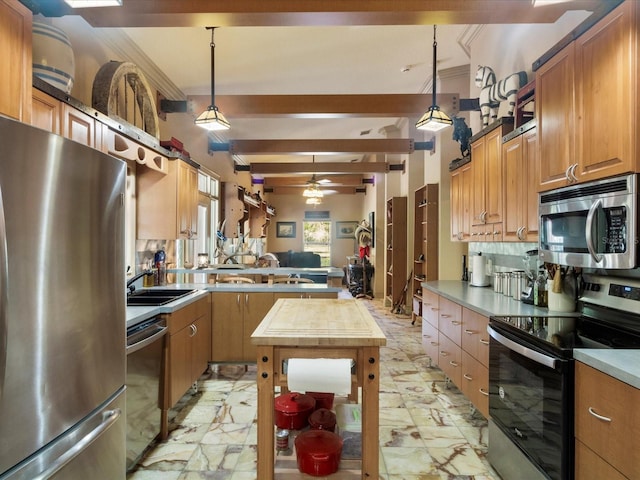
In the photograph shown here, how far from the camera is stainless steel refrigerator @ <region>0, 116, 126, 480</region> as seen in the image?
936mm

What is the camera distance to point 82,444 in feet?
3.88

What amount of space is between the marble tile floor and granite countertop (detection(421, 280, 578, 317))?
0.85 meters

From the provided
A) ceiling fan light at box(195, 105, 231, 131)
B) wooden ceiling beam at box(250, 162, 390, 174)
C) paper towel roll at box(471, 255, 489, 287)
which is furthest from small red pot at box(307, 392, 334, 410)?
wooden ceiling beam at box(250, 162, 390, 174)

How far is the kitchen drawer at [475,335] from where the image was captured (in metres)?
2.26

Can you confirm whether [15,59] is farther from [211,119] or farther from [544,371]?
[544,371]

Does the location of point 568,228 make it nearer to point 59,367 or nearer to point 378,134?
point 59,367

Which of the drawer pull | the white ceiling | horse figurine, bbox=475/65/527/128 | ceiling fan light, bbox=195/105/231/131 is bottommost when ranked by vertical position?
the drawer pull

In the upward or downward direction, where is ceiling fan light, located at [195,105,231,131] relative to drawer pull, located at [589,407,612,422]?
upward

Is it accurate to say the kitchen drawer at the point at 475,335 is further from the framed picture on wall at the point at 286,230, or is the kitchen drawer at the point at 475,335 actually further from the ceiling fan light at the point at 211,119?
the framed picture on wall at the point at 286,230

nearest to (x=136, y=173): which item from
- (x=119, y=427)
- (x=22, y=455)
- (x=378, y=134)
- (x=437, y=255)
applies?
(x=119, y=427)

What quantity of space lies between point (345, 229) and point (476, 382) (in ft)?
31.9

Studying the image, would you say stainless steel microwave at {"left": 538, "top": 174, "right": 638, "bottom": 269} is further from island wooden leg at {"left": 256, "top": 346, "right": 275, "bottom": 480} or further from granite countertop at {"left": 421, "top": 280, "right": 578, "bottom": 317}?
island wooden leg at {"left": 256, "top": 346, "right": 275, "bottom": 480}

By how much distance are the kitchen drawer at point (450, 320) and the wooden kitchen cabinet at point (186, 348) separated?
2.08 metres

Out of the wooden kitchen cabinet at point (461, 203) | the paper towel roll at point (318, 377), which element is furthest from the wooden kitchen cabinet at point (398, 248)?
the paper towel roll at point (318, 377)
